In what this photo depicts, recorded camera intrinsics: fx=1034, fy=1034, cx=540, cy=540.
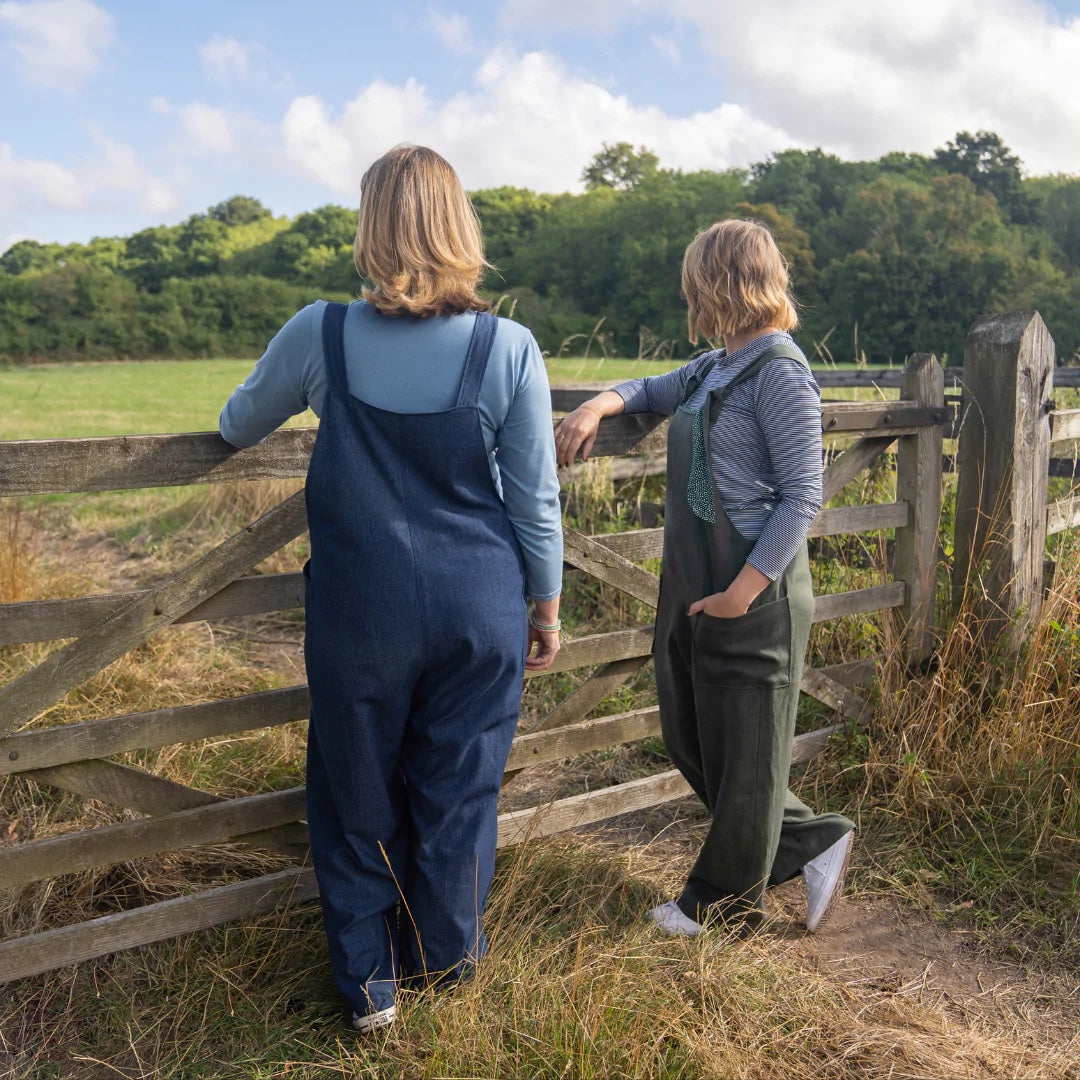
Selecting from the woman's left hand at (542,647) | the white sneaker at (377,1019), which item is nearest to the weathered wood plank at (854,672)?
the woman's left hand at (542,647)

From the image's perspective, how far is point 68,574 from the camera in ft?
18.4

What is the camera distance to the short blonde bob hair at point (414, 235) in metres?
1.98

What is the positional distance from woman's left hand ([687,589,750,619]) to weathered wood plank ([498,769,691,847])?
0.85 metres

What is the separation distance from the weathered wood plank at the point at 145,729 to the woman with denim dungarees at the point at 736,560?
1026 millimetres

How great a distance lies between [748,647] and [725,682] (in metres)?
0.12

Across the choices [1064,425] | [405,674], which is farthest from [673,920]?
[1064,425]

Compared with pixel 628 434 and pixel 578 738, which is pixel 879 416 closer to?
pixel 628 434

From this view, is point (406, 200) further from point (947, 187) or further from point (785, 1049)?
point (947, 187)

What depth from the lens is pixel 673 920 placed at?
9.27 feet

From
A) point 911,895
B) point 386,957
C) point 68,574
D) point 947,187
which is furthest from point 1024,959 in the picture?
point 947,187

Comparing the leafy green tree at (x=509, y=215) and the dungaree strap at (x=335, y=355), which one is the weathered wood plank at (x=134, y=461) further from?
the leafy green tree at (x=509, y=215)

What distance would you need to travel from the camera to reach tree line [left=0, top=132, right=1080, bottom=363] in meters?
40.0

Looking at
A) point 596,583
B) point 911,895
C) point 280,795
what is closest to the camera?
point 280,795

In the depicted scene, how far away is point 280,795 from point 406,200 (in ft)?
5.34
